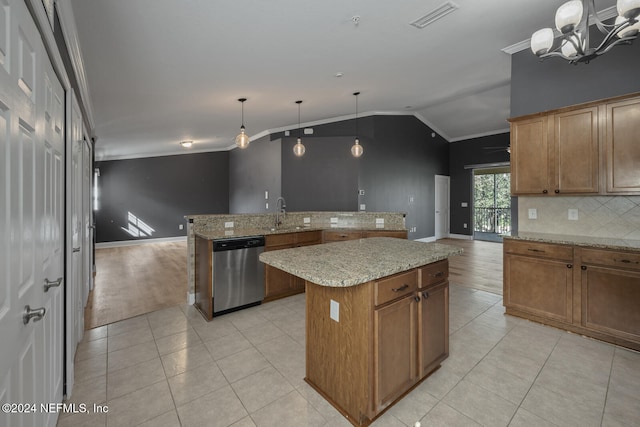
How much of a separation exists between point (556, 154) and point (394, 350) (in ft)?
8.92

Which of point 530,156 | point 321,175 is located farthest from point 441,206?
point 530,156

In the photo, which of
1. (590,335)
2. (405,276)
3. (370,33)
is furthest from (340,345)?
(370,33)

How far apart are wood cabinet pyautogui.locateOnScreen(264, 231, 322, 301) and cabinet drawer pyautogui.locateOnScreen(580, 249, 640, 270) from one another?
286 cm

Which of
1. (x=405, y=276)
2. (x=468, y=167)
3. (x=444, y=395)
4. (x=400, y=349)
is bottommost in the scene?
(x=444, y=395)

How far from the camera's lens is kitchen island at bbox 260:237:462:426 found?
1.56 metres

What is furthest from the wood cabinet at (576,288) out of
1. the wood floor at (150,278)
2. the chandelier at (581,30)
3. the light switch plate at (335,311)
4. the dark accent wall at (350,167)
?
the dark accent wall at (350,167)

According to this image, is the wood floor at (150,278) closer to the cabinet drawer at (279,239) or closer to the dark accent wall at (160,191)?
the dark accent wall at (160,191)

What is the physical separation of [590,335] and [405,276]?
2181 mm

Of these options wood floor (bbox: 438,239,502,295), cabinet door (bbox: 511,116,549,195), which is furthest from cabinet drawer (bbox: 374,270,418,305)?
cabinet door (bbox: 511,116,549,195)

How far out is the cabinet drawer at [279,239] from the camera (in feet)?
11.2

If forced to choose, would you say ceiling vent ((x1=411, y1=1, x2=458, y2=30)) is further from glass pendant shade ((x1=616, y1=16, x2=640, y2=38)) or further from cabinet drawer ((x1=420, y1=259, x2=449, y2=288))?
cabinet drawer ((x1=420, y1=259, x2=449, y2=288))

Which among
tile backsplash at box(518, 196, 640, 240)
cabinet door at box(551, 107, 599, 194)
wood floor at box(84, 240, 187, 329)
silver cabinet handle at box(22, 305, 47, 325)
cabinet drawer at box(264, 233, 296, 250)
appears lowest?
wood floor at box(84, 240, 187, 329)

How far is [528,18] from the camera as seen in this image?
2891mm

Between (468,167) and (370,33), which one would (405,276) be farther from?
(468,167)
